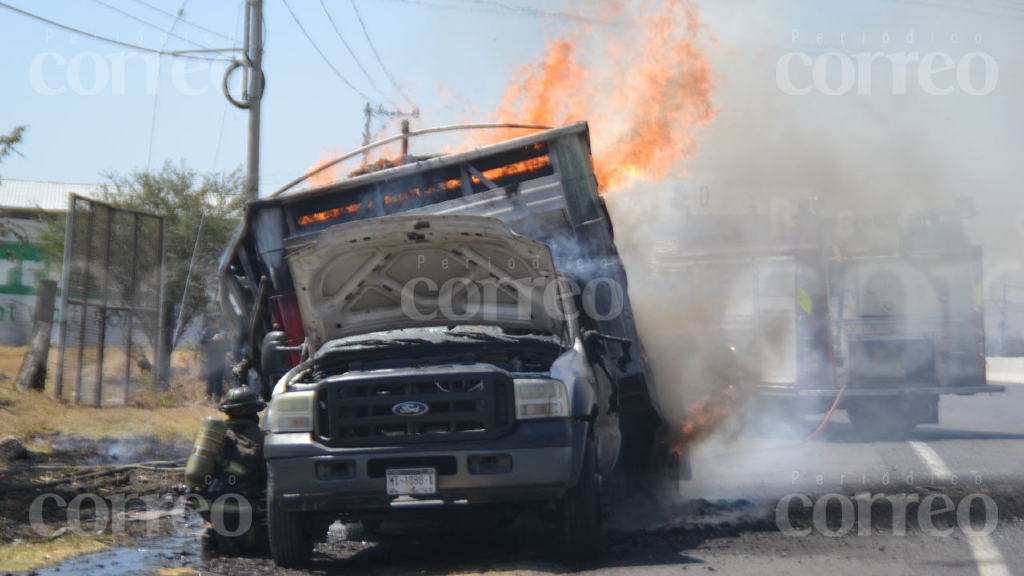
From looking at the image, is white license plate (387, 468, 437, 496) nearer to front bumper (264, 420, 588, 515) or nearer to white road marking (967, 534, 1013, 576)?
front bumper (264, 420, 588, 515)

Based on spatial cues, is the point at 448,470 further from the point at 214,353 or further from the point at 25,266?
the point at 25,266

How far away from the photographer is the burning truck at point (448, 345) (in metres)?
6.61

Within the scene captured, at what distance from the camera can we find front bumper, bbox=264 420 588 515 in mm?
6523

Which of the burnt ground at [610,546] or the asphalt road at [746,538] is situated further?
the burnt ground at [610,546]

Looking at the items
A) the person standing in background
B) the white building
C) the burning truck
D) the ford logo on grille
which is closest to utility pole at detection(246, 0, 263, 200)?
the person standing in background

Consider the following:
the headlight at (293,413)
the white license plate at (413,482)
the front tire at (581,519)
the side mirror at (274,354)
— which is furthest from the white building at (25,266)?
the front tire at (581,519)

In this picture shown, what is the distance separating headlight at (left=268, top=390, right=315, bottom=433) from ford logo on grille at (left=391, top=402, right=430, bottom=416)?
554 mm

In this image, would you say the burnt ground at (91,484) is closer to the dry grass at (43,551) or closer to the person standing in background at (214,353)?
the dry grass at (43,551)

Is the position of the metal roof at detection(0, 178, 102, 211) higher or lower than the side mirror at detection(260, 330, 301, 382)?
higher

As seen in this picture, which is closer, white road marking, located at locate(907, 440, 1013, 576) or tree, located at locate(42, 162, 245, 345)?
white road marking, located at locate(907, 440, 1013, 576)

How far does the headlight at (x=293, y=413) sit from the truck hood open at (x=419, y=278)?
1122 millimetres

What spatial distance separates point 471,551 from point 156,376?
12148 mm

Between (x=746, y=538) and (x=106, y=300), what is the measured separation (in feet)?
38.0

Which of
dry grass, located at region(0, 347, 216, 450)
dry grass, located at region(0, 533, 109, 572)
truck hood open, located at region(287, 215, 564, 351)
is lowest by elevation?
dry grass, located at region(0, 533, 109, 572)
